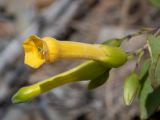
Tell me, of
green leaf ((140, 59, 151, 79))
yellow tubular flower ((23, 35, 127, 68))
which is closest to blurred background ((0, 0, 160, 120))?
green leaf ((140, 59, 151, 79))

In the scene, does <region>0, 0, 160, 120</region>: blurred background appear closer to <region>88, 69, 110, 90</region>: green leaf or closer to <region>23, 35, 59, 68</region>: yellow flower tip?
<region>88, 69, 110, 90</region>: green leaf

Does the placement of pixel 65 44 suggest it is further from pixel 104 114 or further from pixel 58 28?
pixel 58 28

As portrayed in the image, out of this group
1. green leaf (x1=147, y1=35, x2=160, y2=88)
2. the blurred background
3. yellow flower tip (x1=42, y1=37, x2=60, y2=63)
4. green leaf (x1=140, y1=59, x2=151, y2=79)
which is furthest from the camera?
the blurred background

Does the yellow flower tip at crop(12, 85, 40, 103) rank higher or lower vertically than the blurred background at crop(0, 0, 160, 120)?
higher

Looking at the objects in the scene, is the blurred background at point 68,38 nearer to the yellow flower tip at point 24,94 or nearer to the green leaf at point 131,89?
the green leaf at point 131,89

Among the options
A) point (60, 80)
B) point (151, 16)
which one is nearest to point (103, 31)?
point (151, 16)

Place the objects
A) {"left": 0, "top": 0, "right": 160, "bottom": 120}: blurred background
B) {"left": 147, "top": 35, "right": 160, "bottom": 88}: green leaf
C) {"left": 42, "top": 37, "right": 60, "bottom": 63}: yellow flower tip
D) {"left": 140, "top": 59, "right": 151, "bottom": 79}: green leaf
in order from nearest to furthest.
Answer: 1. {"left": 42, "top": 37, "right": 60, "bottom": 63}: yellow flower tip
2. {"left": 147, "top": 35, "right": 160, "bottom": 88}: green leaf
3. {"left": 140, "top": 59, "right": 151, "bottom": 79}: green leaf
4. {"left": 0, "top": 0, "right": 160, "bottom": 120}: blurred background
